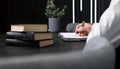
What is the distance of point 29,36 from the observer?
47.5 inches

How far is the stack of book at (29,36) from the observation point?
121 centimetres

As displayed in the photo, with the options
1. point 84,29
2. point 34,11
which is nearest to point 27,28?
point 84,29

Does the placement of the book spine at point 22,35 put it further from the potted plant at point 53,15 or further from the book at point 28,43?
the potted plant at point 53,15

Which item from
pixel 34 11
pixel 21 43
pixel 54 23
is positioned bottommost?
pixel 21 43

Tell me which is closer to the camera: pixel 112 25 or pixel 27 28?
pixel 112 25

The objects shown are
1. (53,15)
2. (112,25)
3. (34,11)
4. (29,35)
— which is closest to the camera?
(112,25)

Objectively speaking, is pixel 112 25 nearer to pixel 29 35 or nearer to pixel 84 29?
pixel 29 35

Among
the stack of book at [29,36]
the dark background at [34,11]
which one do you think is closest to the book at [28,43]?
the stack of book at [29,36]

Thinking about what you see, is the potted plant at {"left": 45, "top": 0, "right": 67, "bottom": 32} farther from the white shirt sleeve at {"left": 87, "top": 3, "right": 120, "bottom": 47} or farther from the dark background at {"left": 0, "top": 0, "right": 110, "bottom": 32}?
the dark background at {"left": 0, "top": 0, "right": 110, "bottom": 32}

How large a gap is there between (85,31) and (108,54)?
1136 millimetres

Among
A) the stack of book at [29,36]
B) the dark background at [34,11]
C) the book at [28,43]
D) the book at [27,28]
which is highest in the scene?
Answer: the dark background at [34,11]

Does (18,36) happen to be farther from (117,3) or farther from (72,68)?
(72,68)

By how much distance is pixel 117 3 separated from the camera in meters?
0.98

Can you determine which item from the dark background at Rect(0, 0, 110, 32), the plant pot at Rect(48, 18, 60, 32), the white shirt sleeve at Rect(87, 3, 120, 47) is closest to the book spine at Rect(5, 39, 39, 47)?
the white shirt sleeve at Rect(87, 3, 120, 47)
